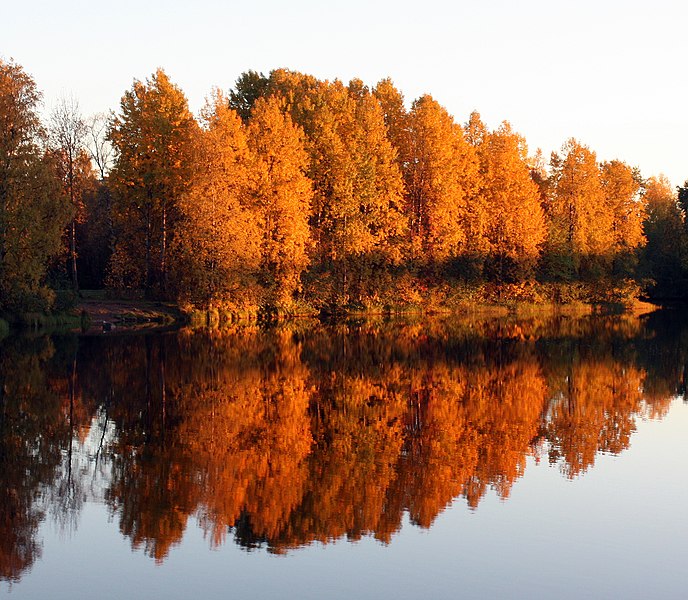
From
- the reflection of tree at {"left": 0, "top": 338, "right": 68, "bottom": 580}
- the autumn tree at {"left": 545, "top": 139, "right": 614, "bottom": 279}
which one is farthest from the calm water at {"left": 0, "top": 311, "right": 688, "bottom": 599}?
the autumn tree at {"left": 545, "top": 139, "right": 614, "bottom": 279}

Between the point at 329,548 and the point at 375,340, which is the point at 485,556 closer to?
the point at 329,548

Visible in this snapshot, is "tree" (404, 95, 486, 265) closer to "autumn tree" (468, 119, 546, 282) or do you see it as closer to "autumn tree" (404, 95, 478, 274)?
"autumn tree" (404, 95, 478, 274)

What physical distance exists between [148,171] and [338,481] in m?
44.9

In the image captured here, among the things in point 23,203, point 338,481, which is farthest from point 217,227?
point 338,481

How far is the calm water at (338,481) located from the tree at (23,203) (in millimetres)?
16242

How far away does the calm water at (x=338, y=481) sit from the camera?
11203 mm

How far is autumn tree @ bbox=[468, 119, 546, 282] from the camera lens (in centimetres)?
7275

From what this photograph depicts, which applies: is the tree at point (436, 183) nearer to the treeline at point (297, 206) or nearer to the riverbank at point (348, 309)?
the treeline at point (297, 206)

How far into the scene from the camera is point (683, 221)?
10275 centimetres

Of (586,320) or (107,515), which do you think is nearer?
(107,515)

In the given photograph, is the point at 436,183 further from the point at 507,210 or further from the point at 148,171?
the point at 148,171

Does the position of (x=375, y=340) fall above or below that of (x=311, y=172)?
below

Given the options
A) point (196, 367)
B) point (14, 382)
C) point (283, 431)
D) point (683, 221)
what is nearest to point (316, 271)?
point (196, 367)

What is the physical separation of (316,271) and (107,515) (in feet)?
158
